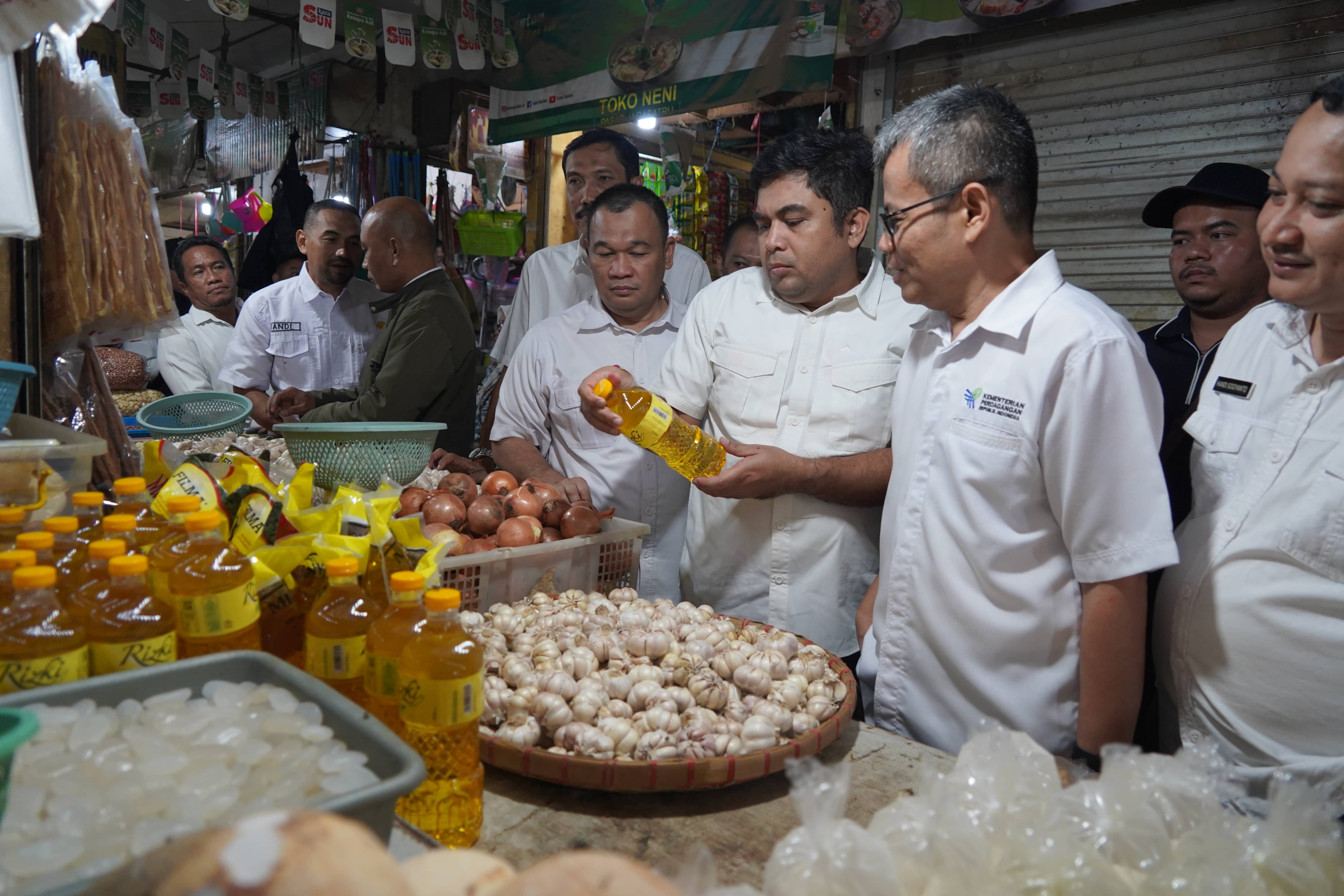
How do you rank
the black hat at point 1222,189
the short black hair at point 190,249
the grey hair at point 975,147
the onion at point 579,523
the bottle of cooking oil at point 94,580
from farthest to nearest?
the short black hair at point 190,249
the black hat at point 1222,189
the onion at point 579,523
the grey hair at point 975,147
the bottle of cooking oil at point 94,580

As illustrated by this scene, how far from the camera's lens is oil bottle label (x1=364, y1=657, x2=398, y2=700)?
108 centimetres

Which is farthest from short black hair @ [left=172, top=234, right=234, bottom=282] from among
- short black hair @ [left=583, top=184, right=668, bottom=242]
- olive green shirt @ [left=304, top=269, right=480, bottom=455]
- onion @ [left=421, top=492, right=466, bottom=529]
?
onion @ [left=421, top=492, right=466, bottom=529]

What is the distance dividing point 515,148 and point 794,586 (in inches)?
190

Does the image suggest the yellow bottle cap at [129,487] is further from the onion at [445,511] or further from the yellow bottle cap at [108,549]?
the onion at [445,511]

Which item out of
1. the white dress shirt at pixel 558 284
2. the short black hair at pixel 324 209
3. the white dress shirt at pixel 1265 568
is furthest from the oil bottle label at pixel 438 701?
the short black hair at pixel 324 209

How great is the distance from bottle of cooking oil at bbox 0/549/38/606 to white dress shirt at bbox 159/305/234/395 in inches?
160

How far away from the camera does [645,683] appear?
1377 mm

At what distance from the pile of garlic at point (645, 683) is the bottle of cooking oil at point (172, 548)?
0.41m

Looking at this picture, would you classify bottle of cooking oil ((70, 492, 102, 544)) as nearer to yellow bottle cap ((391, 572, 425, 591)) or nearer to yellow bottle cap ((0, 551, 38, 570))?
yellow bottle cap ((0, 551, 38, 570))

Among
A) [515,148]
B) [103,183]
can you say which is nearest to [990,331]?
[103,183]

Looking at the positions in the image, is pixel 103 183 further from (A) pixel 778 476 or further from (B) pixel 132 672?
(A) pixel 778 476

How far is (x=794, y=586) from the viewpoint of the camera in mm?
2322

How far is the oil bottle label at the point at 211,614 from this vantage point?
105cm

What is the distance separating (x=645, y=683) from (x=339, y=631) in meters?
0.49
